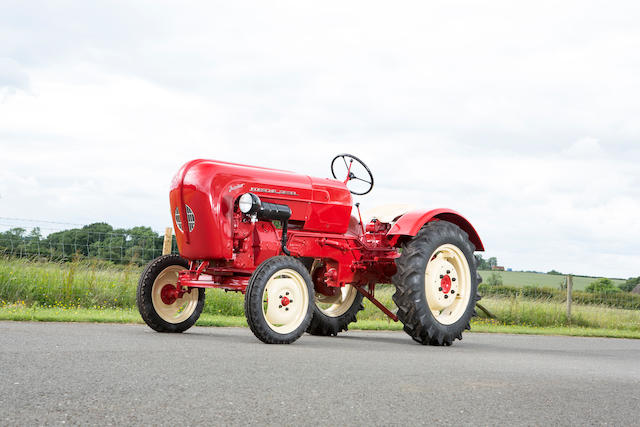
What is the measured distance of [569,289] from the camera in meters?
17.7

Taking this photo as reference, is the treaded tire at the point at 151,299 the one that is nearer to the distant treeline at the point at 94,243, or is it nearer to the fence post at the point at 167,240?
the fence post at the point at 167,240

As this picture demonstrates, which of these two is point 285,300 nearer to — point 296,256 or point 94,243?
point 296,256

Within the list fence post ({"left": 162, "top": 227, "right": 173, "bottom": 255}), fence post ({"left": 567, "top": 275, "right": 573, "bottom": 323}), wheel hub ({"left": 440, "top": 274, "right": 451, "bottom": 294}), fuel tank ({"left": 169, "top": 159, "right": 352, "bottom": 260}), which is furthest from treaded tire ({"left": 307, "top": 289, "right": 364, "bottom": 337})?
fence post ({"left": 567, "top": 275, "right": 573, "bottom": 323})

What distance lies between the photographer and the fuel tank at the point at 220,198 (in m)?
7.02

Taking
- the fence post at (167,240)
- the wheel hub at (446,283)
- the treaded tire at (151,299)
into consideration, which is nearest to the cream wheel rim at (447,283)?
the wheel hub at (446,283)

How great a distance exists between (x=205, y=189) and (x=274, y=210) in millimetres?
779

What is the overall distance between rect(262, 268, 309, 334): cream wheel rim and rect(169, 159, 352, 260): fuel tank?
67 cm

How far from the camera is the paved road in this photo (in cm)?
348

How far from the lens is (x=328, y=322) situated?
29.8 feet

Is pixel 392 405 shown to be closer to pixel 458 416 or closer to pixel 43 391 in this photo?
pixel 458 416

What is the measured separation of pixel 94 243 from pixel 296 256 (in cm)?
863

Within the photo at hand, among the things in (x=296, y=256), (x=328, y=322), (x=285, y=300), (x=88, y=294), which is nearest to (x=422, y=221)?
(x=296, y=256)

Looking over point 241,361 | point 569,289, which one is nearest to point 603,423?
point 241,361

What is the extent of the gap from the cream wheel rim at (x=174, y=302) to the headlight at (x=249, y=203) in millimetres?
1392
